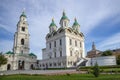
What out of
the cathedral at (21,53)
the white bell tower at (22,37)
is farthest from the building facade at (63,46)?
the white bell tower at (22,37)

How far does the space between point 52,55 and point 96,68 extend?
4485 cm

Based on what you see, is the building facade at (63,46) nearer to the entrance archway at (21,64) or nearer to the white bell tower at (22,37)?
the entrance archway at (21,64)

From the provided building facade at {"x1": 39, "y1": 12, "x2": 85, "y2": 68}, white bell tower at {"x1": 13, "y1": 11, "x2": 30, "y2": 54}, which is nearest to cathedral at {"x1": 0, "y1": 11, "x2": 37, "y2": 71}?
white bell tower at {"x1": 13, "y1": 11, "x2": 30, "y2": 54}

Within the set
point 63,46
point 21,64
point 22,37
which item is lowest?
point 21,64

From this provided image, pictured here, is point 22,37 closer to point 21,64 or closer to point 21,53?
point 21,53

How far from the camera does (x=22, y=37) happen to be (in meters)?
76.9

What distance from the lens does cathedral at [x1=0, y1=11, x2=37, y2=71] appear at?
6762cm

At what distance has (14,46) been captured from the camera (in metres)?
74.2

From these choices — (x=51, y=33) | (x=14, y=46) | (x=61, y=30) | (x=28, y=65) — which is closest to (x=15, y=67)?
(x=28, y=65)

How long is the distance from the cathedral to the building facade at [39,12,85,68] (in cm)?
625

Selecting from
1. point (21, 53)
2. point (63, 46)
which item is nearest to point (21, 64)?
point (21, 53)

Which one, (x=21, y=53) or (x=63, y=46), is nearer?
(x=63, y=46)

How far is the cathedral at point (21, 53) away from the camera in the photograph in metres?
67.6

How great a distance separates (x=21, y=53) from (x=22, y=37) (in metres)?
9.21
